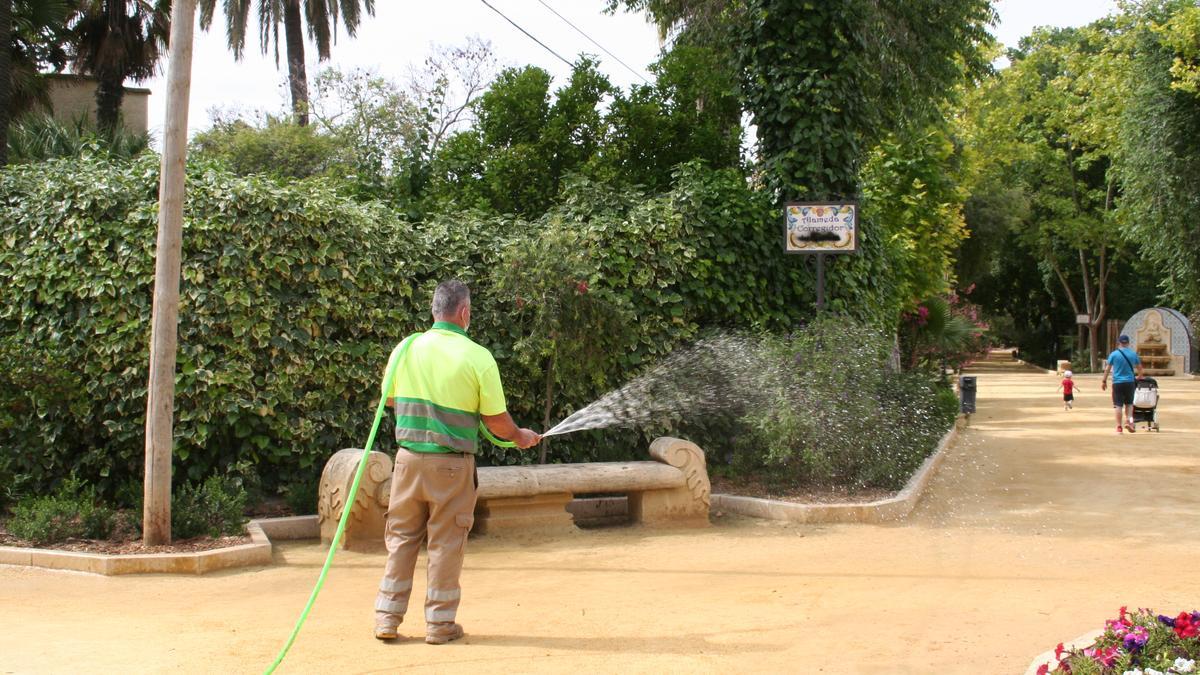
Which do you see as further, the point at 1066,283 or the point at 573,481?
the point at 1066,283

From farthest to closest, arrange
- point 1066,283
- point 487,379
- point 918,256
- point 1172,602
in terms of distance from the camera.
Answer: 1. point 1066,283
2. point 918,256
3. point 1172,602
4. point 487,379

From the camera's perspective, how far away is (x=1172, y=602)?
703 centimetres

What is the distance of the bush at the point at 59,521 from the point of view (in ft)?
27.4

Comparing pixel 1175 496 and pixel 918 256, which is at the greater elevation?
pixel 918 256

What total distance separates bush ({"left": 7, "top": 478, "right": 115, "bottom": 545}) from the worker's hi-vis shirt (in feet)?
12.5

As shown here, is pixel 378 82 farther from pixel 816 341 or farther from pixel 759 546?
pixel 759 546

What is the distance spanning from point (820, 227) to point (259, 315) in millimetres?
6454

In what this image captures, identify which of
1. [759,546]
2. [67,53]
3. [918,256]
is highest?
[67,53]

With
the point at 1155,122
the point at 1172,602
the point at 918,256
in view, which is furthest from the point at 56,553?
the point at 1155,122

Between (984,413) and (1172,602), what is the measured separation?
60.5 ft

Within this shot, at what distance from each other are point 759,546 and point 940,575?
5.59 feet

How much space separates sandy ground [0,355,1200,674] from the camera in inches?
225

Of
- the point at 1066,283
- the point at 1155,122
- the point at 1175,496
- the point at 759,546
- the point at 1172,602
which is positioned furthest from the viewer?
the point at 1066,283

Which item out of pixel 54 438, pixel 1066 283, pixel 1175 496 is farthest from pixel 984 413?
pixel 1066 283
